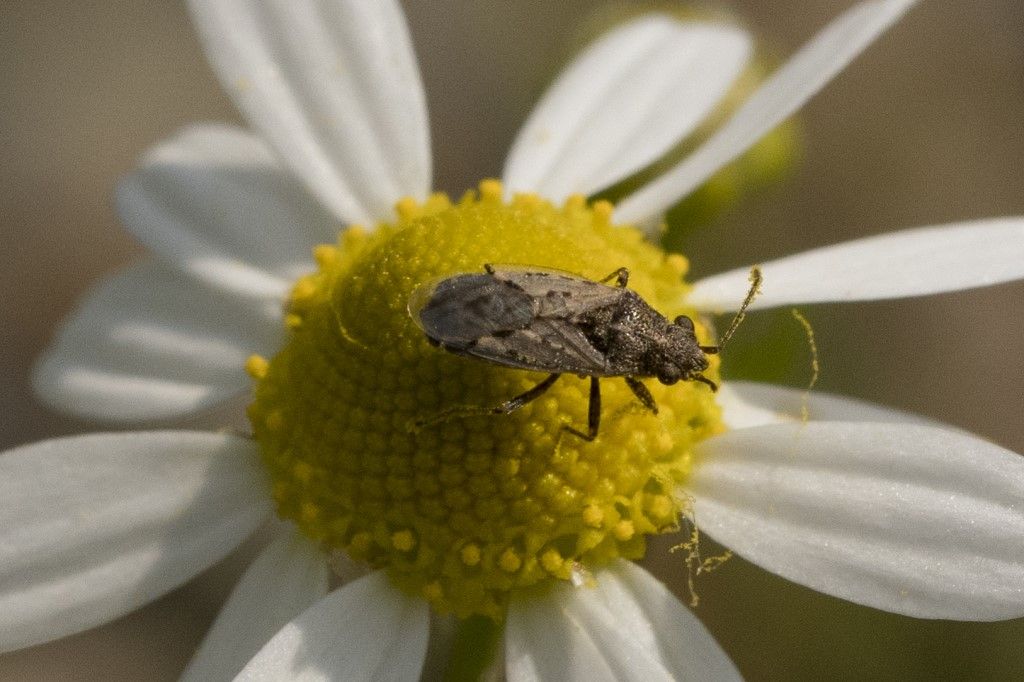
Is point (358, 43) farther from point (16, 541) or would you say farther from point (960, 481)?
point (960, 481)

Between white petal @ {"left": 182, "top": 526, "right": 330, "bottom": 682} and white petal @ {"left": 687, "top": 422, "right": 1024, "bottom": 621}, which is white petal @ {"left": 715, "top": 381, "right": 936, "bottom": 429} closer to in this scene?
white petal @ {"left": 687, "top": 422, "right": 1024, "bottom": 621}

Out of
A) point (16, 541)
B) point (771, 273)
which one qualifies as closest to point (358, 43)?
point (771, 273)

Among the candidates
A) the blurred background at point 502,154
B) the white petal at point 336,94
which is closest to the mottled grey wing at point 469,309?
the white petal at point 336,94

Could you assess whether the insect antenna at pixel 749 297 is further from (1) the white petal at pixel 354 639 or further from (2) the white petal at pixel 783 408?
(1) the white petal at pixel 354 639

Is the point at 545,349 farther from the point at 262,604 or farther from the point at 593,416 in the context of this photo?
the point at 262,604

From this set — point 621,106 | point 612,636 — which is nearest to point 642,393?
point 612,636

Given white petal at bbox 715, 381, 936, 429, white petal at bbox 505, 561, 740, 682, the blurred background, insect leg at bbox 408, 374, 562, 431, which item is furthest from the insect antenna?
the blurred background
